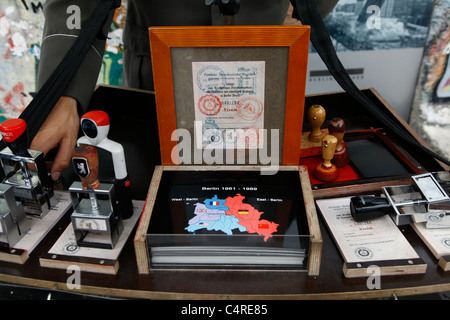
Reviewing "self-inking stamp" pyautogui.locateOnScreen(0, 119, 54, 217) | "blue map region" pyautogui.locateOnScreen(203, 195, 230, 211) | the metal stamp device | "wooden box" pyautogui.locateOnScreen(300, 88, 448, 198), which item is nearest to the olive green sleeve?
"self-inking stamp" pyautogui.locateOnScreen(0, 119, 54, 217)

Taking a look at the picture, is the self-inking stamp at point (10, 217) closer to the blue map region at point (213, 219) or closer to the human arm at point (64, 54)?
the human arm at point (64, 54)

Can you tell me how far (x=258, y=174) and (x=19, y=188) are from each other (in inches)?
21.9

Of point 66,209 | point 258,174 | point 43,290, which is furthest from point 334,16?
point 43,290

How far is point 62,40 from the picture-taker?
3.67 ft

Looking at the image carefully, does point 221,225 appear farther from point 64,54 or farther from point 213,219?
point 64,54

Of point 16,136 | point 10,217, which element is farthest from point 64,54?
point 10,217

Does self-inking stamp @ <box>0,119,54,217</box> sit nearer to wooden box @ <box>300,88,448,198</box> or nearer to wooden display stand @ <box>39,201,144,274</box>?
wooden display stand @ <box>39,201,144,274</box>

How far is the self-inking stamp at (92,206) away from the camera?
2.55ft

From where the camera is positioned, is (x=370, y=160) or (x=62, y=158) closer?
(x=62, y=158)

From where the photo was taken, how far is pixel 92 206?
81cm

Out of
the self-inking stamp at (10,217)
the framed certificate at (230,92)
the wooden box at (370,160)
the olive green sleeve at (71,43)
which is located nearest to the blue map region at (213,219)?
the framed certificate at (230,92)

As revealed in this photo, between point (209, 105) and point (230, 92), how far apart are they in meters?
0.06

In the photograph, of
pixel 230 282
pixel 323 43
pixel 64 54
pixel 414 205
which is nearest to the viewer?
pixel 230 282

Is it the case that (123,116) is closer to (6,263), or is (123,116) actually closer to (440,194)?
(6,263)
